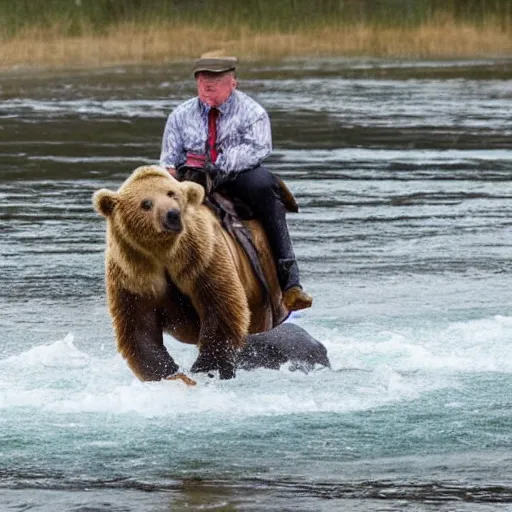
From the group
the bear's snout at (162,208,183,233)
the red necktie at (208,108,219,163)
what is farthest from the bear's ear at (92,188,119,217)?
the red necktie at (208,108,219,163)

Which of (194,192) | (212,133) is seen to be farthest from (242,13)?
(194,192)

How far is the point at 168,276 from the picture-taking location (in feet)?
26.0

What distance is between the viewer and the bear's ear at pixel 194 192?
25.8ft

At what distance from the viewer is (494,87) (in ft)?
94.8

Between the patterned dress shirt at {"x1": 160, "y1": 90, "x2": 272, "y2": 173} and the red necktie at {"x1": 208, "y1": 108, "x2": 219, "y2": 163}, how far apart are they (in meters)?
0.02

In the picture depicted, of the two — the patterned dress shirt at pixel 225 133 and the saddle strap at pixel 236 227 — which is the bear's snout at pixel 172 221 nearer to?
the saddle strap at pixel 236 227

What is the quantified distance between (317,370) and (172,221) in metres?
1.75

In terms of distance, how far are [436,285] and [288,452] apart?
15.1ft

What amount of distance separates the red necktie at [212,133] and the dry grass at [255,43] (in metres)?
27.0

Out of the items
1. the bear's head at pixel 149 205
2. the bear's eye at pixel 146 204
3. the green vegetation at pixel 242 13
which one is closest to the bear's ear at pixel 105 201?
the bear's head at pixel 149 205

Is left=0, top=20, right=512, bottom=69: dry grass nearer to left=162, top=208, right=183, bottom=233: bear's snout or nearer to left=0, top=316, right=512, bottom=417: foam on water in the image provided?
left=0, top=316, right=512, bottom=417: foam on water

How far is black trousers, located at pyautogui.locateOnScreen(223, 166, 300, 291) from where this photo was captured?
8.48 meters

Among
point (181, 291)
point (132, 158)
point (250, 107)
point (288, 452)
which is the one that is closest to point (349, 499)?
point (288, 452)

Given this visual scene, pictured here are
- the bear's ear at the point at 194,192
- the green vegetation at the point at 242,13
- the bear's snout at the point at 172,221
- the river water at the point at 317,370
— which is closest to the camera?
the river water at the point at 317,370
